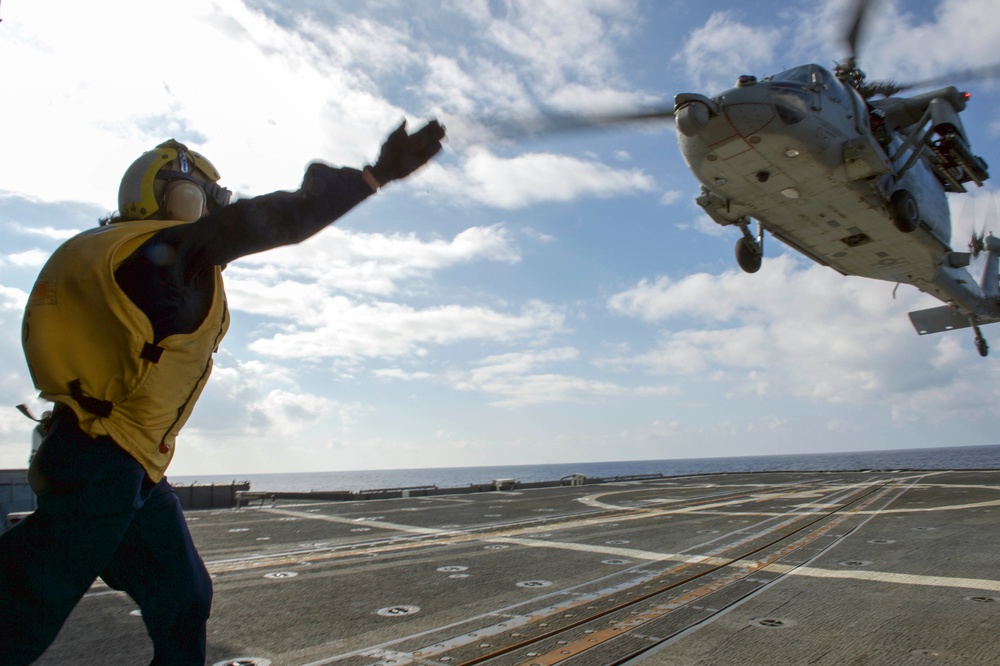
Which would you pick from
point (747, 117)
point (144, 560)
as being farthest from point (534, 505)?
point (144, 560)

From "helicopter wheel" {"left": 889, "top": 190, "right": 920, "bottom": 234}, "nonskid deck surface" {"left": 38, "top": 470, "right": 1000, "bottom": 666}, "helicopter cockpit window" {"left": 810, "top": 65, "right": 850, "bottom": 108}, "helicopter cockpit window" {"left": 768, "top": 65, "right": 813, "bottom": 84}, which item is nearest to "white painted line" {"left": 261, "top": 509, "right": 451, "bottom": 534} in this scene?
"nonskid deck surface" {"left": 38, "top": 470, "right": 1000, "bottom": 666}

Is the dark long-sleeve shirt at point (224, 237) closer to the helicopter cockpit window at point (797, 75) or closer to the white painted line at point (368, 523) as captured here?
the white painted line at point (368, 523)

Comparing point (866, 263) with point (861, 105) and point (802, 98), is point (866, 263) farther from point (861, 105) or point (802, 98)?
point (802, 98)

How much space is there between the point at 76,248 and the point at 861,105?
19300 millimetres

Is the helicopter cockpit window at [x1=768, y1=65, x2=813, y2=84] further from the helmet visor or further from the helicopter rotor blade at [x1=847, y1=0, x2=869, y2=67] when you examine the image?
the helmet visor

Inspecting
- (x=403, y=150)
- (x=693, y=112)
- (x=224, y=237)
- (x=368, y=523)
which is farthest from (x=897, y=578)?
(x=693, y=112)

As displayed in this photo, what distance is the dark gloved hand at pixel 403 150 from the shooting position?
205 centimetres

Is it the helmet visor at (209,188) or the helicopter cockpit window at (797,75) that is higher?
the helicopter cockpit window at (797,75)

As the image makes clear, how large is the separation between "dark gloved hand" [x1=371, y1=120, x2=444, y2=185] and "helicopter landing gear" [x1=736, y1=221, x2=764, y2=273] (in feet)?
57.7

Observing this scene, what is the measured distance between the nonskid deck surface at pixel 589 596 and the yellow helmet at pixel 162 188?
131 inches

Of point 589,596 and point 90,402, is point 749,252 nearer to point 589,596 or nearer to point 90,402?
point 589,596

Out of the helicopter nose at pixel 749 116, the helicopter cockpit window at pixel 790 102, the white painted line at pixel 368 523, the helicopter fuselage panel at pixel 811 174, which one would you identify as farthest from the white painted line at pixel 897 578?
the helicopter cockpit window at pixel 790 102

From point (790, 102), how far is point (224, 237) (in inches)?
598

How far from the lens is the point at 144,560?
89.4 inches
